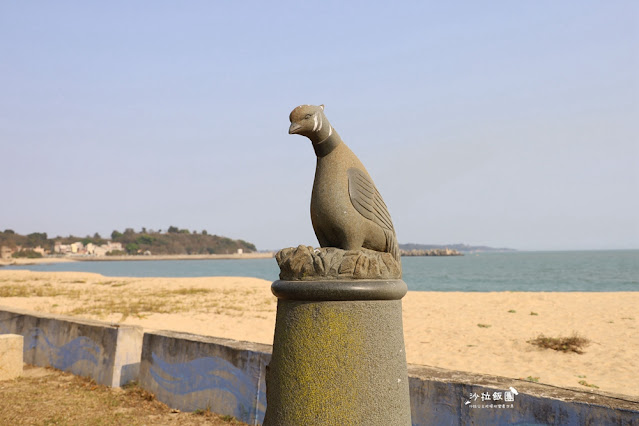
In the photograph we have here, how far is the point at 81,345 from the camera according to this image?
23.4 feet

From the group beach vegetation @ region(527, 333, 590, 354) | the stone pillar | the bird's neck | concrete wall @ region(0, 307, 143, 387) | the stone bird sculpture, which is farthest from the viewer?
beach vegetation @ region(527, 333, 590, 354)

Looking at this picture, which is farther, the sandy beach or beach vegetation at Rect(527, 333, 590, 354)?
beach vegetation at Rect(527, 333, 590, 354)

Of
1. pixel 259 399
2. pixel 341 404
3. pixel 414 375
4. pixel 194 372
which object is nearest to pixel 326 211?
pixel 341 404

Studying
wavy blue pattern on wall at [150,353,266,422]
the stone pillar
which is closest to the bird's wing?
the stone pillar

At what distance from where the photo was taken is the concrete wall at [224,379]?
3.54m

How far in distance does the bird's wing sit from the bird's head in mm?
310

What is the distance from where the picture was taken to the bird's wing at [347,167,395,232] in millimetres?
3045

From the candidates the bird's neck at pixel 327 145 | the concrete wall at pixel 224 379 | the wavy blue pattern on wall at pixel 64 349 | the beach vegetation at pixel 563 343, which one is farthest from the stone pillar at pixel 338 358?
the beach vegetation at pixel 563 343

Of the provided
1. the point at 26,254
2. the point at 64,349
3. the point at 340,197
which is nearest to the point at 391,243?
the point at 340,197

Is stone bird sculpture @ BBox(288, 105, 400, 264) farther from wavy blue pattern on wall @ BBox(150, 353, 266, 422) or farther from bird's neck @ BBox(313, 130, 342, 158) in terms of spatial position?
wavy blue pattern on wall @ BBox(150, 353, 266, 422)

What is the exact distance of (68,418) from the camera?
5.53 m

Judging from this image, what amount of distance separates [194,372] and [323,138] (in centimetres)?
382

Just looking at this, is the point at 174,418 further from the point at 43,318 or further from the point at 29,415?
the point at 43,318

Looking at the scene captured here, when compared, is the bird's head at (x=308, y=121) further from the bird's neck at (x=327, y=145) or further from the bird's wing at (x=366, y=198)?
the bird's wing at (x=366, y=198)
